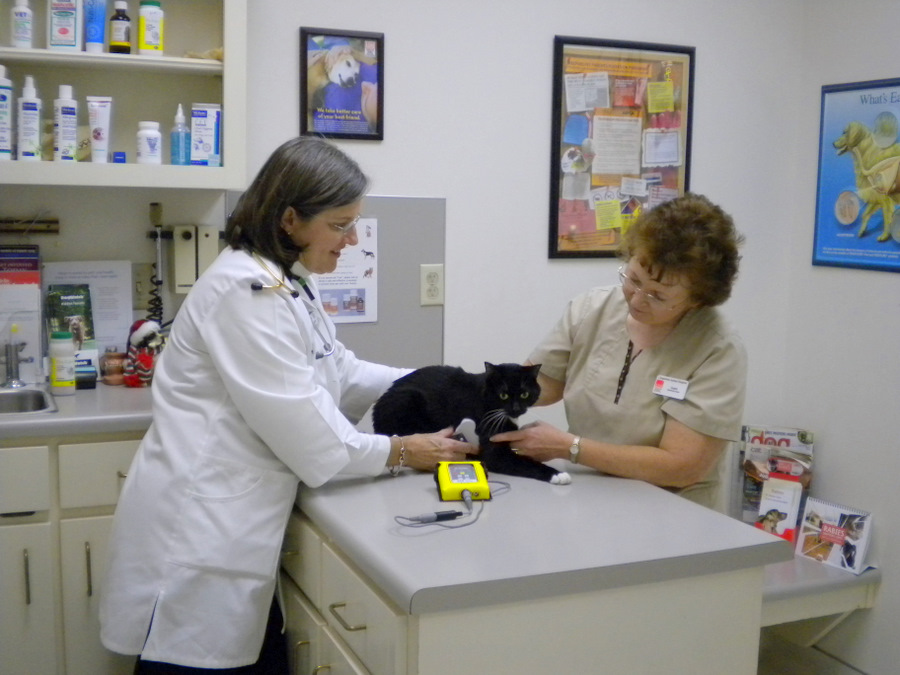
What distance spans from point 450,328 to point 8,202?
1332mm

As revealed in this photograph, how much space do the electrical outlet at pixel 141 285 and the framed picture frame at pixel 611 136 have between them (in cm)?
127

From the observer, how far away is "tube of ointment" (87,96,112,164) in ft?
8.08

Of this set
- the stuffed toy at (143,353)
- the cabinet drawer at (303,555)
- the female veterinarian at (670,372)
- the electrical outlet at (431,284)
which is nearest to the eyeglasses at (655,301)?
the female veterinarian at (670,372)

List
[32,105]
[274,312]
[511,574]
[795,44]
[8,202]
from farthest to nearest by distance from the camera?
1. [795,44]
2. [8,202]
3. [32,105]
4. [274,312]
5. [511,574]

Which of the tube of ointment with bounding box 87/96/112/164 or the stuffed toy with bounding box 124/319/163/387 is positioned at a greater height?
the tube of ointment with bounding box 87/96/112/164

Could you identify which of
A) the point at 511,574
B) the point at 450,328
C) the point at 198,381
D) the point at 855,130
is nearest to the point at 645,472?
the point at 511,574

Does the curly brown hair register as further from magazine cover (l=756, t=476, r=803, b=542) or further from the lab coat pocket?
magazine cover (l=756, t=476, r=803, b=542)

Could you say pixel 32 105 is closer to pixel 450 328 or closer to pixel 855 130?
pixel 450 328

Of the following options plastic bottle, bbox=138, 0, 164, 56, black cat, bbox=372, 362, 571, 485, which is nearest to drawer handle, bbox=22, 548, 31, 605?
black cat, bbox=372, 362, 571, 485

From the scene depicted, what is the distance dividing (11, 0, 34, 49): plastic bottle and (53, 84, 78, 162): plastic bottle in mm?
139

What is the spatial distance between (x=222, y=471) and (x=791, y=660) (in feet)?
7.58

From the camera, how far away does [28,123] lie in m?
2.39

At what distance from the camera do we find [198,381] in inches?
64.6

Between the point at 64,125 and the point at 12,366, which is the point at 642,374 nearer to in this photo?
the point at 64,125
